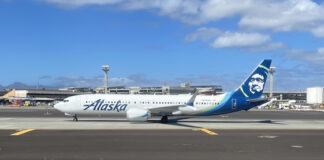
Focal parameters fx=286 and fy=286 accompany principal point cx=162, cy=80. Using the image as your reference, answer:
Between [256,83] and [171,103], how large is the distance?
1012 cm

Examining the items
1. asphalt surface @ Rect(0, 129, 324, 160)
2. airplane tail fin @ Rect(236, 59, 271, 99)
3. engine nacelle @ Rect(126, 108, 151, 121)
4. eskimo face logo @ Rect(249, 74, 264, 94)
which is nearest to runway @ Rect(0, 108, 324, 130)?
engine nacelle @ Rect(126, 108, 151, 121)

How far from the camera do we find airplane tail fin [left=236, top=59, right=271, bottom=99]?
32969 mm

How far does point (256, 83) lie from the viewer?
33.1m

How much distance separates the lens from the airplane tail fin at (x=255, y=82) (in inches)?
1298

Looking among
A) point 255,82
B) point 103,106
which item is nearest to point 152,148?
point 103,106

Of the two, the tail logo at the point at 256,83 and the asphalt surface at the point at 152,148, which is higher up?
the tail logo at the point at 256,83

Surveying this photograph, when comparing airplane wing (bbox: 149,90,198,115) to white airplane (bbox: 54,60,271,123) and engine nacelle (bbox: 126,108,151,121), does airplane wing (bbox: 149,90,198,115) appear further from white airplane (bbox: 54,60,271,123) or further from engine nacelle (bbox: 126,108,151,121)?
engine nacelle (bbox: 126,108,151,121)

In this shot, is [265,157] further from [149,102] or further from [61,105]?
[61,105]

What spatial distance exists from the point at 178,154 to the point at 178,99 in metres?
19.4

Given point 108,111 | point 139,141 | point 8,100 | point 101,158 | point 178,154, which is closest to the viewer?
point 101,158

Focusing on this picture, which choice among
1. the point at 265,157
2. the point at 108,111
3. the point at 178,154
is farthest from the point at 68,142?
the point at 108,111

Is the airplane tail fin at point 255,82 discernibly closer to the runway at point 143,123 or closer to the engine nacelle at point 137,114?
the runway at point 143,123

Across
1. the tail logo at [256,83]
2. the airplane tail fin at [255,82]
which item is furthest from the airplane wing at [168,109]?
the tail logo at [256,83]

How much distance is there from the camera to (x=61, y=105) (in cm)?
3183
